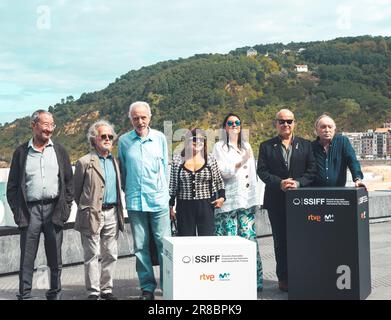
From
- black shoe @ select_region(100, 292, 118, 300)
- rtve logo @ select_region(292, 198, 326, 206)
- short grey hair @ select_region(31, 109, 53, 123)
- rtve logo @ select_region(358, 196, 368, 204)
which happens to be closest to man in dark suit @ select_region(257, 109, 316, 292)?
rtve logo @ select_region(292, 198, 326, 206)

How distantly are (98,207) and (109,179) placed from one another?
1.01 ft

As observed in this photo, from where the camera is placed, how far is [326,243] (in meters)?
5.80

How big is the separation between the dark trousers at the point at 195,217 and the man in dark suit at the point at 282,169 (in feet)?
2.25

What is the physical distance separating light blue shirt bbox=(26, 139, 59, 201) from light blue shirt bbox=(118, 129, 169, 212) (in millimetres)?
687

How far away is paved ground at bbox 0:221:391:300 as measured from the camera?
6.39m

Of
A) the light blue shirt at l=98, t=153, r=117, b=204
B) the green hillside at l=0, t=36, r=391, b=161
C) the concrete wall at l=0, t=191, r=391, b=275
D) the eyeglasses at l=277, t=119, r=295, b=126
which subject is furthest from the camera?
the green hillside at l=0, t=36, r=391, b=161

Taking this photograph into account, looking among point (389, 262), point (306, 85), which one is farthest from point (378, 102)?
point (389, 262)

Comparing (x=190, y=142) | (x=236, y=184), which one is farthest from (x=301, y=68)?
(x=190, y=142)

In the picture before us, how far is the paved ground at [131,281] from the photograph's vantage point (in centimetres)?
639

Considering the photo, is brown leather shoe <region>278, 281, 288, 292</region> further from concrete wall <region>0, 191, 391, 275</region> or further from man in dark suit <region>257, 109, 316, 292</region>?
concrete wall <region>0, 191, 391, 275</region>

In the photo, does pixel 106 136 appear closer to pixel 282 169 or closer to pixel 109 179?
pixel 109 179

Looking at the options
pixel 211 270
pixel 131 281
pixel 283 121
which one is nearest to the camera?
pixel 211 270

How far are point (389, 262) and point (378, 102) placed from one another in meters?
132

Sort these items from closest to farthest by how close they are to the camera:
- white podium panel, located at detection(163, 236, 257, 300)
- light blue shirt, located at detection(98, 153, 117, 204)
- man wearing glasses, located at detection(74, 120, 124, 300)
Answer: white podium panel, located at detection(163, 236, 257, 300)
man wearing glasses, located at detection(74, 120, 124, 300)
light blue shirt, located at detection(98, 153, 117, 204)
